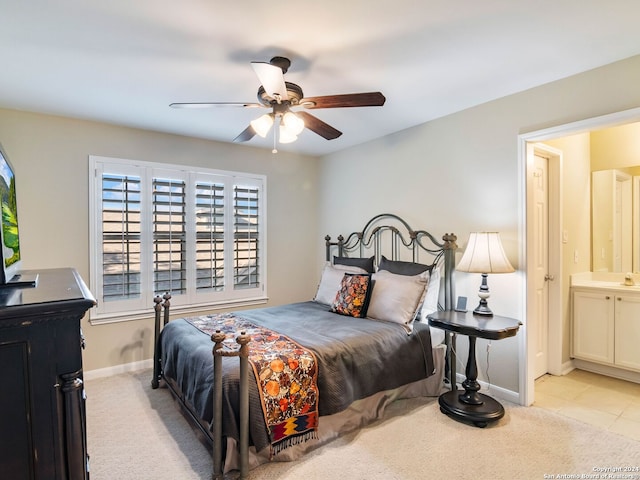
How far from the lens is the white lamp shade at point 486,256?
8.95 ft

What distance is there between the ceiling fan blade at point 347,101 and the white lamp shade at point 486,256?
138cm

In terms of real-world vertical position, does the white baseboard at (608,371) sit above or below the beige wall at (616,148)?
below

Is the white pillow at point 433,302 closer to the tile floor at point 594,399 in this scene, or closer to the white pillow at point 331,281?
the white pillow at point 331,281

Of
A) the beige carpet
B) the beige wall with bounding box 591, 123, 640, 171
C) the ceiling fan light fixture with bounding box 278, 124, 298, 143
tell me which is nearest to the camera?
the beige carpet

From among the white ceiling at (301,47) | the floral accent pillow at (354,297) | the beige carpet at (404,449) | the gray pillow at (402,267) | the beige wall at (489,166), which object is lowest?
the beige carpet at (404,449)

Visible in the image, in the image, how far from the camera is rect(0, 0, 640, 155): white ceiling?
1.82m

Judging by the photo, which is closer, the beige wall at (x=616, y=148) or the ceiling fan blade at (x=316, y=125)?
the ceiling fan blade at (x=316, y=125)

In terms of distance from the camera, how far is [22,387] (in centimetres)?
96

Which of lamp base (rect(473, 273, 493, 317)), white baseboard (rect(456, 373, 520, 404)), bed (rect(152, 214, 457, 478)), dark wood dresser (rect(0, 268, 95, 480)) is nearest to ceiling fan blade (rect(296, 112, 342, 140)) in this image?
bed (rect(152, 214, 457, 478))

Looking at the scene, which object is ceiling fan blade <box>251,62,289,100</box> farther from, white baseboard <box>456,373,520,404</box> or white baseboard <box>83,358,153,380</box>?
white baseboard <box>83,358,153,380</box>

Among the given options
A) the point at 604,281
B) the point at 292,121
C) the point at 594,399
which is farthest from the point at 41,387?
the point at 604,281

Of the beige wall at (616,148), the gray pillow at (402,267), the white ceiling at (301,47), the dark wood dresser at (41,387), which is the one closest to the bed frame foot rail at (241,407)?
the dark wood dresser at (41,387)

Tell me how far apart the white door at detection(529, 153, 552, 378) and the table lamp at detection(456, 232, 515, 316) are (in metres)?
0.90

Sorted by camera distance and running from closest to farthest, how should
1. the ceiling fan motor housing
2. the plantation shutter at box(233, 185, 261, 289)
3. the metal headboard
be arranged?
the ceiling fan motor housing < the metal headboard < the plantation shutter at box(233, 185, 261, 289)
